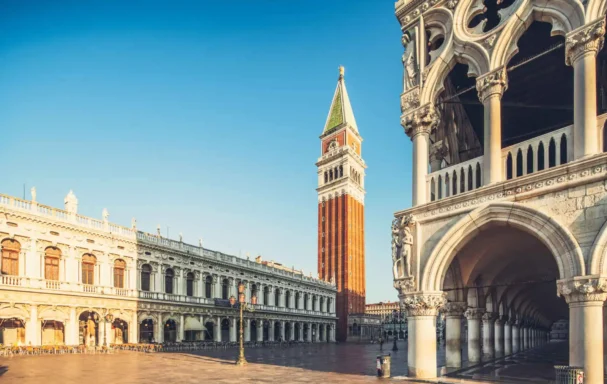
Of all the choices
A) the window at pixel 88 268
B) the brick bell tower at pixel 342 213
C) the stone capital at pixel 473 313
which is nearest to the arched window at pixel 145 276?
the window at pixel 88 268

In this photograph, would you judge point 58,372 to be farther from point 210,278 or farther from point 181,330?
point 210,278

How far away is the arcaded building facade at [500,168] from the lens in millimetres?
13008

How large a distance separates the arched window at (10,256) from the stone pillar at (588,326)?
36.1m

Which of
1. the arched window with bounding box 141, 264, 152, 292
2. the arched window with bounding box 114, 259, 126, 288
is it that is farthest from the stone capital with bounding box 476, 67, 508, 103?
the arched window with bounding box 141, 264, 152, 292

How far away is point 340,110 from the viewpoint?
9612cm

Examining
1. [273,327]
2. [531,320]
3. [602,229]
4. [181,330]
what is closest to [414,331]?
[602,229]

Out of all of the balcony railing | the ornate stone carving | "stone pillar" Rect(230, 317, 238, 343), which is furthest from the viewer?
"stone pillar" Rect(230, 317, 238, 343)

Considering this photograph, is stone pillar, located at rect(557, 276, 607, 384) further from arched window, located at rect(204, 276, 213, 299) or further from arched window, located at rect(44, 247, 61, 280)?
arched window, located at rect(204, 276, 213, 299)

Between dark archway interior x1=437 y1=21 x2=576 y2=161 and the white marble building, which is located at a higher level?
dark archway interior x1=437 y1=21 x2=576 y2=161

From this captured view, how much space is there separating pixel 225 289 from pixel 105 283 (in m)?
17.8

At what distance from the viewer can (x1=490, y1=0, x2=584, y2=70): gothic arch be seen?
1396 cm

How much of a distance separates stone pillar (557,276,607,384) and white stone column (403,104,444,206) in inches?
248

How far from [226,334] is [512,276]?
136 feet

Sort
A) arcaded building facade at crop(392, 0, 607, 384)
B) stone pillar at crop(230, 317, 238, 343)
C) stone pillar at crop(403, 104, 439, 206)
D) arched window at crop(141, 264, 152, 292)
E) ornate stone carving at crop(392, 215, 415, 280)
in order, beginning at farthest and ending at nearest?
stone pillar at crop(230, 317, 238, 343)
arched window at crop(141, 264, 152, 292)
stone pillar at crop(403, 104, 439, 206)
ornate stone carving at crop(392, 215, 415, 280)
arcaded building facade at crop(392, 0, 607, 384)
